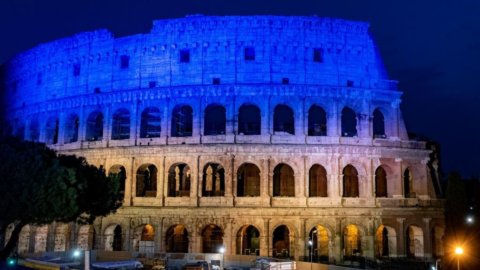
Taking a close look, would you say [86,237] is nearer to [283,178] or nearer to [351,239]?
[283,178]

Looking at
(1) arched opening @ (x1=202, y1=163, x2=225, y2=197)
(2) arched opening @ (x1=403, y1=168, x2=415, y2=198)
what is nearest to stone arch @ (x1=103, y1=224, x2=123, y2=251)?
(1) arched opening @ (x1=202, y1=163, x2=225, y2=197)

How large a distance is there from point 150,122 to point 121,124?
6.14 feet

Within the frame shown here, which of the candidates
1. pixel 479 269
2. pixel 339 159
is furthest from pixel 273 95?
pixel 479 269

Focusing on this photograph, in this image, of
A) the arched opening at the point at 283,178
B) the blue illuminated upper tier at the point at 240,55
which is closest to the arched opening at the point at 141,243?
the arched opening at the point at 283,178

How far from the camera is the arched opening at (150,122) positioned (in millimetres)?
32375

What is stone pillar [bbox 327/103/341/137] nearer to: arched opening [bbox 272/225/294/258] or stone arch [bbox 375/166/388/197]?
stone arch [bbox 375/166/388/197]

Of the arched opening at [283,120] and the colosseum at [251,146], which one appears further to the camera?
the arched opening at [283,120]

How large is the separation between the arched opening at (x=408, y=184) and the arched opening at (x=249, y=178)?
9223 mm

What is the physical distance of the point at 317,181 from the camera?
32.4m

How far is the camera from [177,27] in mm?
31750

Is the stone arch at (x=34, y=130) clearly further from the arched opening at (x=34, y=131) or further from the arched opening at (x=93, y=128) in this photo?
the arched opening at (x=93, y=128)

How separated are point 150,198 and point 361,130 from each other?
514 inches

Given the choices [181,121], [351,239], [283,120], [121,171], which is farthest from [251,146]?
[121,171]

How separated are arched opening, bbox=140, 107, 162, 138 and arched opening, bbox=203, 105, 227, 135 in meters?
3.49
